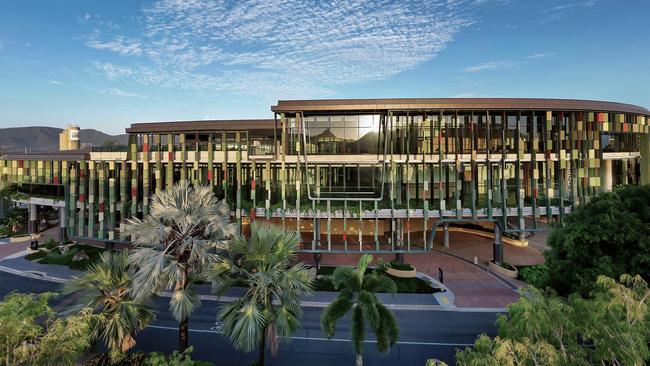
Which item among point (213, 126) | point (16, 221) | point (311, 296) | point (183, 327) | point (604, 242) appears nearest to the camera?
point (183, 327)

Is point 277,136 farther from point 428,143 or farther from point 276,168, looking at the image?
point 428,143

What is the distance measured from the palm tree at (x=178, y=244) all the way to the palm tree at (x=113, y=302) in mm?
1433

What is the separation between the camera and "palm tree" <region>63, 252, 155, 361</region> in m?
14.1

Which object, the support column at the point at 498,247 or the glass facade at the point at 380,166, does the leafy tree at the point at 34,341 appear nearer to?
the glass facade at the point at 380,166

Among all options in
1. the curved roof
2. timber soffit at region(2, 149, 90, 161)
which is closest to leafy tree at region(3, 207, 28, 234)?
timber soffit at region(2, 149, 90, 161)

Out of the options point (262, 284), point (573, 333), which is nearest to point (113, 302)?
point (262, 284)

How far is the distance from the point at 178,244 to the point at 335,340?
38.0 feet

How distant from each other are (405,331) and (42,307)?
1909 cm

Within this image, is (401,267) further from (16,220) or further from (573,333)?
(16,220)

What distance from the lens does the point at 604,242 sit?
2022 centimetres

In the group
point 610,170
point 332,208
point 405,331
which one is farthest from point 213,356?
point 610,170

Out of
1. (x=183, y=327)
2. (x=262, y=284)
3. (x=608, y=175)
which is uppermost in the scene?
(x=608, y=175)

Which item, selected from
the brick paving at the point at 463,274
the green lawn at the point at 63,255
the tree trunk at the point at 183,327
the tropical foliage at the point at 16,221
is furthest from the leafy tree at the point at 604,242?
the tropical foliage at the point at 16,221

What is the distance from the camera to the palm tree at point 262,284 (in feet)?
43.9
